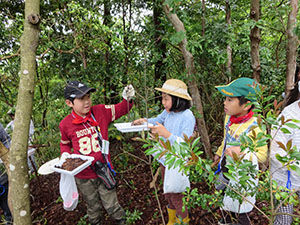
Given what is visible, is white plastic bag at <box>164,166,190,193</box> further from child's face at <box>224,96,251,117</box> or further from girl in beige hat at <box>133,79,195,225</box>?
child's face at <box>224,96,251,117</box>

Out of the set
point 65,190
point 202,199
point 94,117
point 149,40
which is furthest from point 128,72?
point 202,199

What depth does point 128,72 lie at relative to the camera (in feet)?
9.58

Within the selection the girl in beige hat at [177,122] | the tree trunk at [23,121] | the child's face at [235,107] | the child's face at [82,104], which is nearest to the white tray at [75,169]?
the tree trunk at [23,121]

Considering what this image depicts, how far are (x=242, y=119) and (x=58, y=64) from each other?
2944mm

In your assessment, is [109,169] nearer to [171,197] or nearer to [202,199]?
[171,197]

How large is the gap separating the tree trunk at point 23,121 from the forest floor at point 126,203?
4.29 feet

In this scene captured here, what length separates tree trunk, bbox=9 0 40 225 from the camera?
1.35 meters

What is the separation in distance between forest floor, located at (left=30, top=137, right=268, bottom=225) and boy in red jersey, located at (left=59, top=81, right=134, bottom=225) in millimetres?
483

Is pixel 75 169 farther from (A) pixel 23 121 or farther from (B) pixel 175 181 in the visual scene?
(B) pixel 175 181

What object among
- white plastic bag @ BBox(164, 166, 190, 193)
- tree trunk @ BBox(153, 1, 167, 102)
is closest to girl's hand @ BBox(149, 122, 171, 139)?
white plastic bag @ BBox(164, 166, 190, 193)

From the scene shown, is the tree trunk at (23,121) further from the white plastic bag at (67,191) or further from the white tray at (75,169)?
the white plastic bag at (67,191)

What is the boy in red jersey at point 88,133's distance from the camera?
6.61ft

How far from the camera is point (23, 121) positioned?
136cm

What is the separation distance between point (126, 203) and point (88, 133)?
5.19 ft
